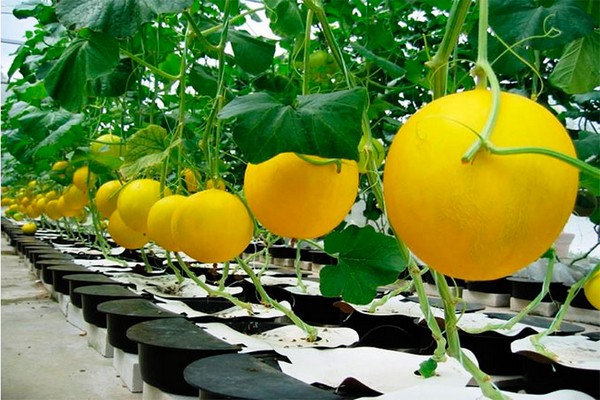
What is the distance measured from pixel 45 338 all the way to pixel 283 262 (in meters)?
3.38

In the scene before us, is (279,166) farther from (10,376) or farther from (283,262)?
(283,262)

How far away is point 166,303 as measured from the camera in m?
2.41

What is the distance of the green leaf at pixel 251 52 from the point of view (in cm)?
116

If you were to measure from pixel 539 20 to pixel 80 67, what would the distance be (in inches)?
24.0

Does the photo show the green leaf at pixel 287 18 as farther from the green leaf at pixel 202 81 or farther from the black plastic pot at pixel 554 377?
the black plastic pot at pixel 554 377

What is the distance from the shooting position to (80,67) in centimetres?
93

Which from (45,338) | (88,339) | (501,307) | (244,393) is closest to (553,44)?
(244,393)

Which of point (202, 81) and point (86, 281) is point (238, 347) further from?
point (86, 281)

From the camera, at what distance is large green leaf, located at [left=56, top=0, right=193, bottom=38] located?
2.34 feet

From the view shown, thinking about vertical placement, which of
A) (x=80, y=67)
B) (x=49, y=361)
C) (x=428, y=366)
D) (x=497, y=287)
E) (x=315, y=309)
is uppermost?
(x=80, y=67)

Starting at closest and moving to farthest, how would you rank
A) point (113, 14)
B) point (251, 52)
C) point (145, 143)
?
point (113, 14) → point (251, 52) → point (145, 143)

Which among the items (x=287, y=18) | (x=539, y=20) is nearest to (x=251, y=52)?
(x=287, y=18)

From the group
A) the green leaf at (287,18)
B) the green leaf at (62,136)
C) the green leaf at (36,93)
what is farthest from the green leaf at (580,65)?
the green leaf at (36,93)

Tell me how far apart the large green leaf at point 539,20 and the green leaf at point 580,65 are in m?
0.06
